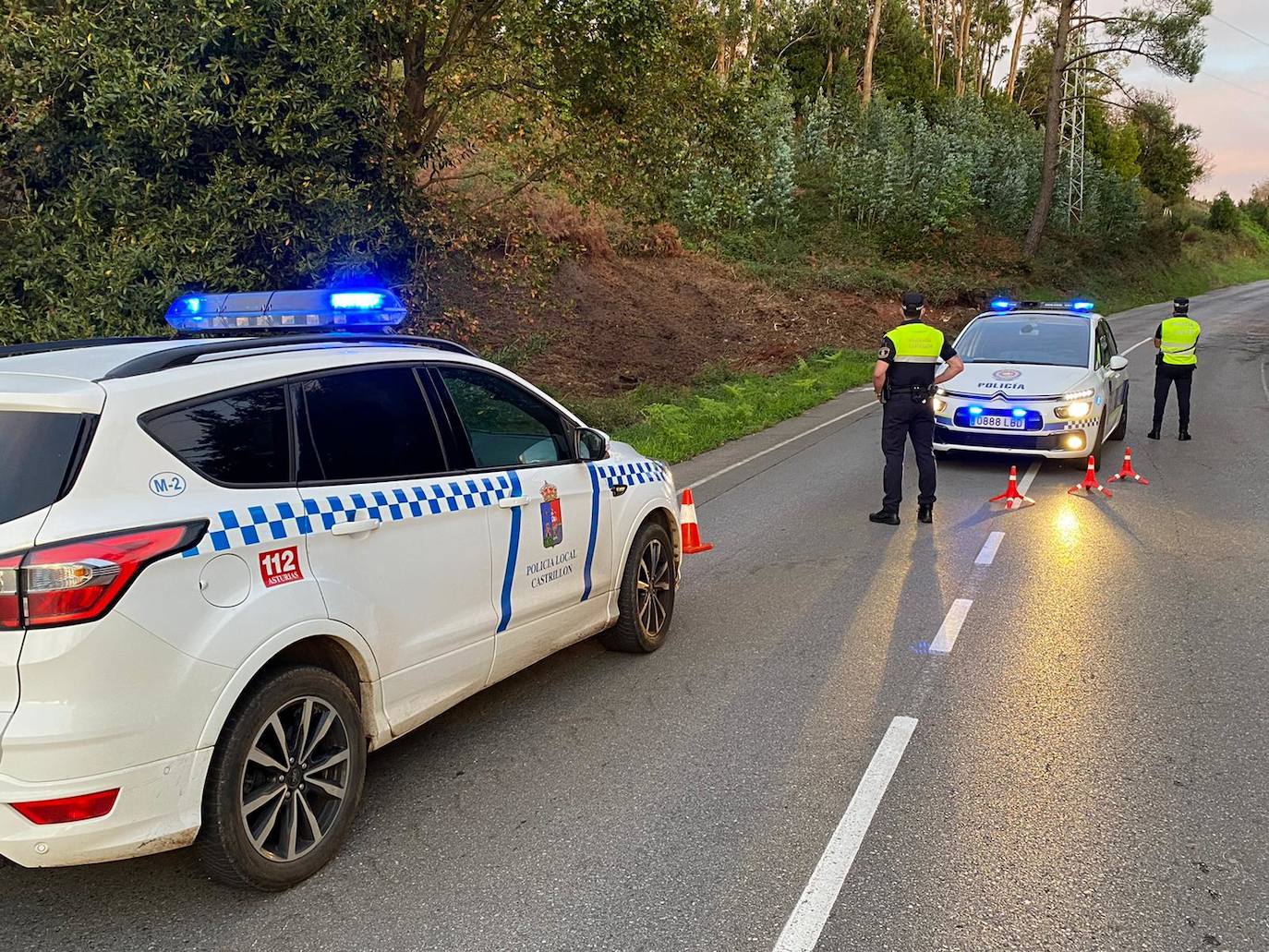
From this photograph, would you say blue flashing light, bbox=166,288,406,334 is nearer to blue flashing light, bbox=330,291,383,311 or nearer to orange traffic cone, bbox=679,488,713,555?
blue flashing light, bbox=330,291,383,311

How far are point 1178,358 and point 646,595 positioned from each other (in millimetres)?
9865

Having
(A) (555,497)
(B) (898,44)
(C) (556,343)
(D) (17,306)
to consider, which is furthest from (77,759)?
(B) (898,44)

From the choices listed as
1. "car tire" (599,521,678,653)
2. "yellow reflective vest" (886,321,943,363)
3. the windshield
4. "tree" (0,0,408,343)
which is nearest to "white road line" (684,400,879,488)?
the windshield

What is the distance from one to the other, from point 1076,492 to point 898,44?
51.4 metres

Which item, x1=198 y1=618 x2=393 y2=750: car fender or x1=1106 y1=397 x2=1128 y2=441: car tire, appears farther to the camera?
x1=1106 y1=397 x2=1128 y2=441: car tire

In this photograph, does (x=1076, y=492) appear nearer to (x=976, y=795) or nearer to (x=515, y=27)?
(x=976, y=795)

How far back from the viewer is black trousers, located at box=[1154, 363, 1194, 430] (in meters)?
12.7

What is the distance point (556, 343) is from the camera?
20266 mm

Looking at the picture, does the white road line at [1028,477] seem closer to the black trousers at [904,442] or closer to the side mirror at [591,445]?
the black trousers at [904,442]

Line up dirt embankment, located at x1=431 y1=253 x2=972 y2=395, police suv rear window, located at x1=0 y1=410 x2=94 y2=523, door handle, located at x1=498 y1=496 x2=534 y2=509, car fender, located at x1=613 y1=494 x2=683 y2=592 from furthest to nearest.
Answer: dirt embankment, located at x1=431 y1=253 x2=972 y2=395 → car fender, located at x1=613 y1=494 x2=683 y2=592 → door handle, located at x1=498 y1=496 x2=534 y2=509 → police suv rear window, located at x1=0 y1=410 x2=94 y2=523

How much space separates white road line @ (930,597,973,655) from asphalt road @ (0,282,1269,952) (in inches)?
1.4

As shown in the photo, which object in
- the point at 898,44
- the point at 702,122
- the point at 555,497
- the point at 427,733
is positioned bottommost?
the point at 427,733

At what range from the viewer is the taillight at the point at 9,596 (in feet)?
8.89

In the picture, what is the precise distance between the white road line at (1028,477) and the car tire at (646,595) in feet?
17.3
